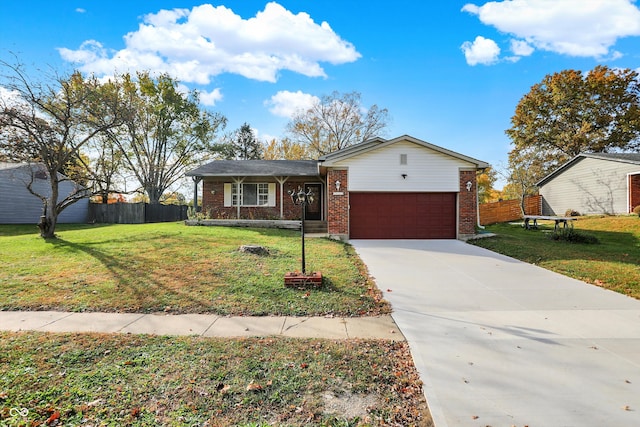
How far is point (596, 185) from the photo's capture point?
19.0 meters

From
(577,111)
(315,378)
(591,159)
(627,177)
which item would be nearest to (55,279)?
(315,378)

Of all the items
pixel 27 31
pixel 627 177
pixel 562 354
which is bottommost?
pixel 562 354

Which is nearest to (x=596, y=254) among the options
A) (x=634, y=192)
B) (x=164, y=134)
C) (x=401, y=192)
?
(x=401, y=192)

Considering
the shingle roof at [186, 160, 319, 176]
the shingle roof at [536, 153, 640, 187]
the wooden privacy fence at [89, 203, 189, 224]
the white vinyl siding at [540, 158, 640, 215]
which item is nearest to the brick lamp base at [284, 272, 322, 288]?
the shingle roof at [186, 160, 319, 176]

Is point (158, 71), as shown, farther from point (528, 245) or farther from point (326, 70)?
point (528, 245)

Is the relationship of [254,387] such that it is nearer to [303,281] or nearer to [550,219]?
[303,281]

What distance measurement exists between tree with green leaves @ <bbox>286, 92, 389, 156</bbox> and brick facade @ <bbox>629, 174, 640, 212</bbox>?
19375mm

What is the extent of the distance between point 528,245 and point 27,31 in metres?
18.1

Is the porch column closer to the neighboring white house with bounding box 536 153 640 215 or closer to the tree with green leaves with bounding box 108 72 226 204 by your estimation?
the tree with green leaves with bounding box 108 72 226 204

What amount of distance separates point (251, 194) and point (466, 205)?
10.9 m

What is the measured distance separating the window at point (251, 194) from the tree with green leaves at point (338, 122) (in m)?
15.2

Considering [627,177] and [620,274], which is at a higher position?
[627,177]

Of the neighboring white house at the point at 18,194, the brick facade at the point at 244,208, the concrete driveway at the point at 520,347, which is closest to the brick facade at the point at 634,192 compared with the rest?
the concrete driveway at the point at 520,347

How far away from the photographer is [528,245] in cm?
1054
